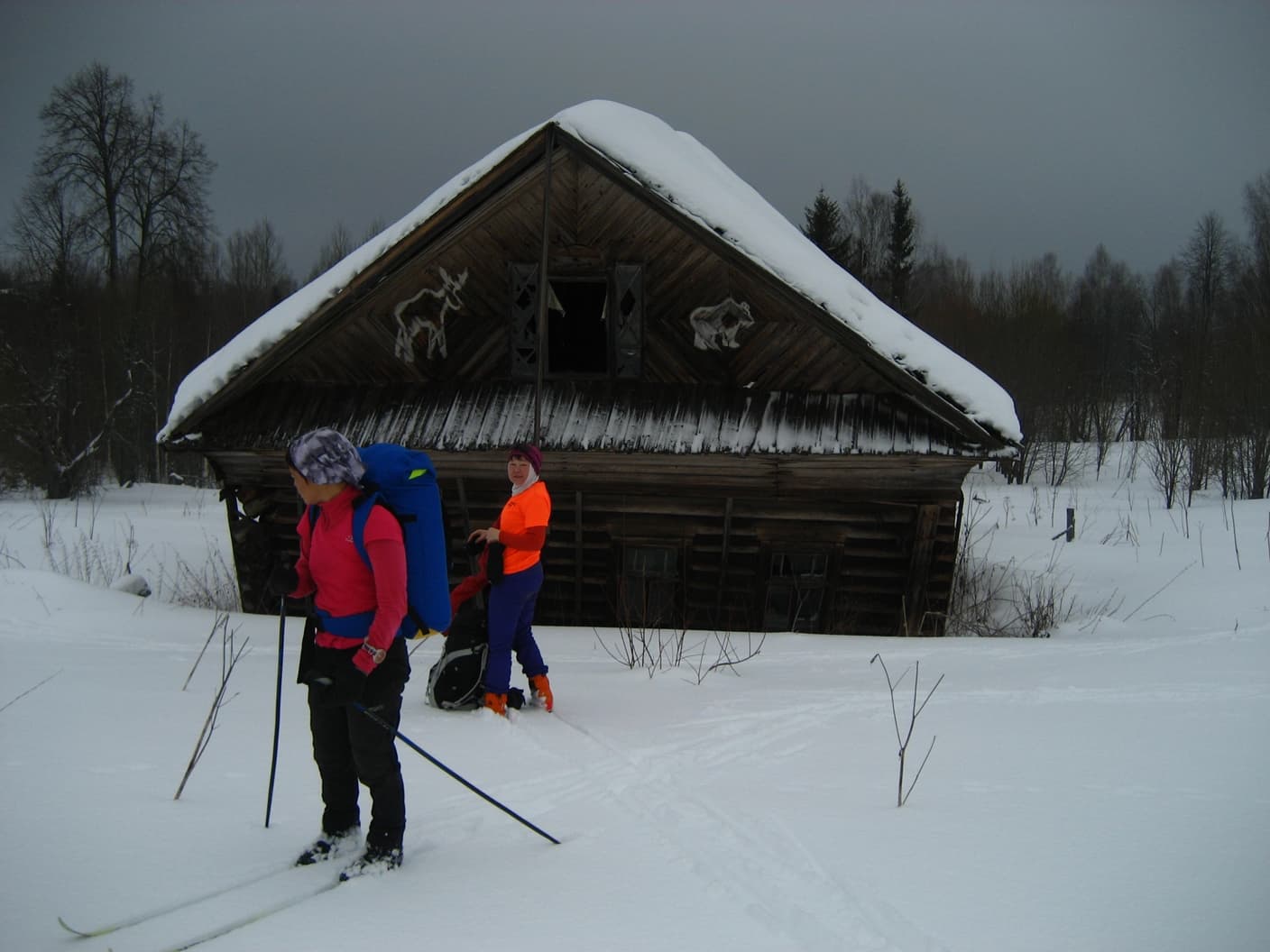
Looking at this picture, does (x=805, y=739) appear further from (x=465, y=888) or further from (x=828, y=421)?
(x=828, y=421)

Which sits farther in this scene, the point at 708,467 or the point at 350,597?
the point at 708,467

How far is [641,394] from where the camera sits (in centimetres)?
1008

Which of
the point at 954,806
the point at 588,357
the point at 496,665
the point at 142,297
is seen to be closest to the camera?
the point at 954,806

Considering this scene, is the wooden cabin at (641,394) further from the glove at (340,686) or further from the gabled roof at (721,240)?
the glove at (340,686)

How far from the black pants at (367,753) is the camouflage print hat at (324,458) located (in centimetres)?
68

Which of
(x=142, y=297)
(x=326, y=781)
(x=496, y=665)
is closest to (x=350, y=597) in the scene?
(x=326, y=781)

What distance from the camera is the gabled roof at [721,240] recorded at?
912 cm

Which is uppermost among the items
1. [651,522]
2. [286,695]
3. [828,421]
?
[828,421]

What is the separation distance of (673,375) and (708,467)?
1.15 m

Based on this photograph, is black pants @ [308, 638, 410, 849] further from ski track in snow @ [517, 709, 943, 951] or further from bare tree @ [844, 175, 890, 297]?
bare tree @ [844, 175, 890, 297]

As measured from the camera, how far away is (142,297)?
33.4 meters

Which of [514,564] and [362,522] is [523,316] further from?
[362,522]

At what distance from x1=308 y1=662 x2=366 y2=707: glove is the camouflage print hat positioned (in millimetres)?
719

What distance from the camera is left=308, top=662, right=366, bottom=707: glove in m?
3.29
